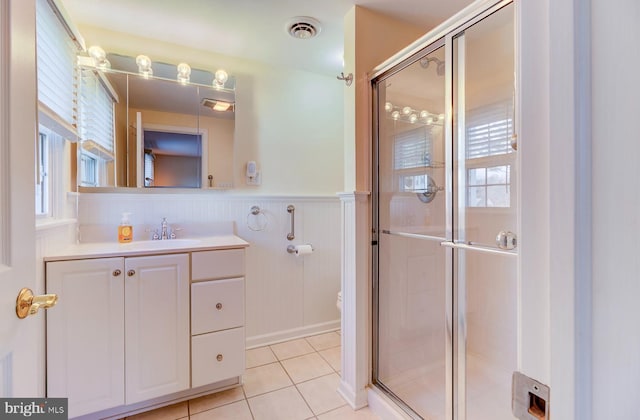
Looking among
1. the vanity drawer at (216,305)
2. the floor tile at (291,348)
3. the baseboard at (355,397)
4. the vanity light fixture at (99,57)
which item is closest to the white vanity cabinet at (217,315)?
the vanity drawer at (216,305)

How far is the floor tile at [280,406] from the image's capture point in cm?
162

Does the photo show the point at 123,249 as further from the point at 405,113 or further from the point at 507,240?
the point at 507,240

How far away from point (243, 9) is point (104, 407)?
7.50 feet

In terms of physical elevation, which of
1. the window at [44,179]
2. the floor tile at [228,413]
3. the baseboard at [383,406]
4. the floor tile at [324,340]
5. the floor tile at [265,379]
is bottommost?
the floor tile at [228,413]

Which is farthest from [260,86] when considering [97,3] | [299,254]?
[299,254]

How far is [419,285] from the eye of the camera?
1741 mm

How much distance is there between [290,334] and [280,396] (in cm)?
72

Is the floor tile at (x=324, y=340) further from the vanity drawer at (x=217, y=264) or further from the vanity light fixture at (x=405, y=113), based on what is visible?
the vanity light fixture at (x=405, y=113)

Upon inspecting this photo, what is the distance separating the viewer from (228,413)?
5.40 ft

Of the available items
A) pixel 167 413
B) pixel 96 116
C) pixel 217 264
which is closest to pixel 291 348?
pixel 167 413

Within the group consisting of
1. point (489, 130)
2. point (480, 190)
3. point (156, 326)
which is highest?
point (489, 130)

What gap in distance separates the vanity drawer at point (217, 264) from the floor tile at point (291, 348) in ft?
2.87

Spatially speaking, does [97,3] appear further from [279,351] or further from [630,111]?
[279,351]

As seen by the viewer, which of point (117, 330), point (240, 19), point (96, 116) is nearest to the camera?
point (117, 330)
